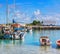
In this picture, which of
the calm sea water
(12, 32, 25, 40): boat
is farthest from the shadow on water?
(12, 32, 25, 40): boat

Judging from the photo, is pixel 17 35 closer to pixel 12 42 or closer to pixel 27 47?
pixel 12 42

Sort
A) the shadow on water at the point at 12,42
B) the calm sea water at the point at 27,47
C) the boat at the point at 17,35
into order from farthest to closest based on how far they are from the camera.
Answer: the boat at the point at 17,35, the shadow on water at the point at 12,42, the calm sea water at the point at 27,47

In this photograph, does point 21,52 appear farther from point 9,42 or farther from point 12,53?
point 9,42

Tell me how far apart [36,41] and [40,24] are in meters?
0.46

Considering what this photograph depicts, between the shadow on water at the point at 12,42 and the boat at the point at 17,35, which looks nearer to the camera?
the shadow on water at the point at 12,42

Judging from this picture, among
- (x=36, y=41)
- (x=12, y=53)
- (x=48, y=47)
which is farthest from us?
(x=36, y=41)

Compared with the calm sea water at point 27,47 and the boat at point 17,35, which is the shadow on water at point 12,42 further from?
the boat at point 17,35

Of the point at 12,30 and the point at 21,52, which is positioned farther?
the point at 12,30

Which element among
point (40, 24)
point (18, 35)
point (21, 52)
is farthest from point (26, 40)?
point (21, 52)

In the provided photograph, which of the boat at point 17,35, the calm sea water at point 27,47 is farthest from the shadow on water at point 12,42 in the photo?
the boat at point 17,35

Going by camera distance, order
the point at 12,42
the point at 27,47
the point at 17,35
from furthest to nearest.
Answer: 1. the point at 17,35
2. the point at 12,42
3. the point at 27,47

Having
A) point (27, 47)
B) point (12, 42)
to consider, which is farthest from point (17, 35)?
point (27, 47)

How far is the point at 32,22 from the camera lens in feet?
16.8

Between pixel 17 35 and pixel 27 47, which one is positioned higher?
pixel 17 35
